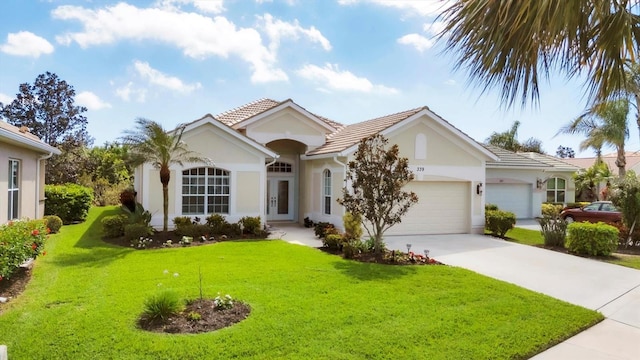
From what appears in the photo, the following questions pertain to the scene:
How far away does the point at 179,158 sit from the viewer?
659 inches

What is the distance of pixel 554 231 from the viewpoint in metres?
15.5

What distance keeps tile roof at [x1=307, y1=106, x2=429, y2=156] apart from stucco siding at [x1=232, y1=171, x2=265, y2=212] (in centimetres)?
330

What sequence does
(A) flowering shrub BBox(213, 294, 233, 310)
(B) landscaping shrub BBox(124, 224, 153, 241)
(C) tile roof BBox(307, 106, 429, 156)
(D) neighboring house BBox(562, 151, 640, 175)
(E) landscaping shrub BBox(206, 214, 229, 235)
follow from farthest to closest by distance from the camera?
(D) neighboring house BBox(562, 151, 640, 175), (C) tile roof BBox(307, 106, 429, 156), (E) landscaping shrub BBox(206, 214, 229, 235), (B) landscaping shrub BBox(124, 224, 153, 241), (A) flowering shrub BBox(213, 294, 233, 310)

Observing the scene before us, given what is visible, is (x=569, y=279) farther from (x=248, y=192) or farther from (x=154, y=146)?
(x=154, y=146)

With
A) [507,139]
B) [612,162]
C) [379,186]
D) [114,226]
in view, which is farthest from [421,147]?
[612,162]

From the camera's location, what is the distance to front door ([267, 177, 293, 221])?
21984 mm

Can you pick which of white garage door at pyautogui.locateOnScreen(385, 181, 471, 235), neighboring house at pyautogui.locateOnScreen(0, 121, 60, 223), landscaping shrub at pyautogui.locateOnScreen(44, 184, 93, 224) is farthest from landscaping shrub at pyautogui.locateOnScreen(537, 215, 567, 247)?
landscaping shrub at pyautogui.locateOnScreen(44, 184, 93, 224)

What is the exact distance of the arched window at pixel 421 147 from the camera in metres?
18.5

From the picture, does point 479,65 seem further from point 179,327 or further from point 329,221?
point 329,221

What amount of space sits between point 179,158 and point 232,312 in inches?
427

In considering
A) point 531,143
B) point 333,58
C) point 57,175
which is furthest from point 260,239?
point 531,143

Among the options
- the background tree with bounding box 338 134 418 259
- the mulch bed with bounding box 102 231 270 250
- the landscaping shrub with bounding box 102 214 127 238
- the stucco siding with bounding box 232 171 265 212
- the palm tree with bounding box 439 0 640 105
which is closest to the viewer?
the palm tree with bounding box 439 0 640 105

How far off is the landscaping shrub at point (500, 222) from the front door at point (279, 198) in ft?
32.0

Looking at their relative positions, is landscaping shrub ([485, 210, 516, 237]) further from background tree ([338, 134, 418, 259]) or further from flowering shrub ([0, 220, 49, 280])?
flowering shrub ([0, 220, 49, 280])
